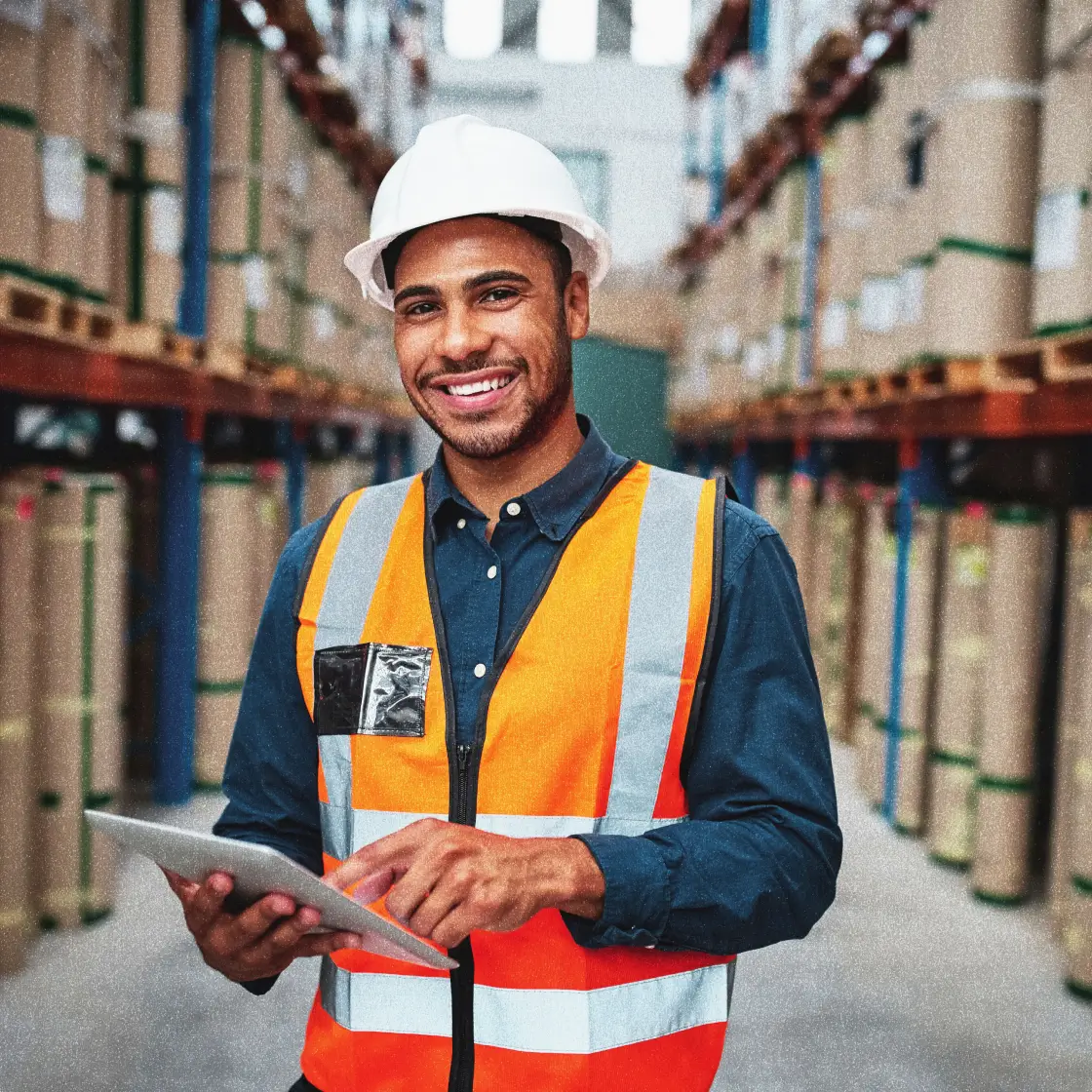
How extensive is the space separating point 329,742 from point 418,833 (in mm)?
351

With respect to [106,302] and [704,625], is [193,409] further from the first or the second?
[704,625]

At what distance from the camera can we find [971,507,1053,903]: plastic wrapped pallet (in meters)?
3.79

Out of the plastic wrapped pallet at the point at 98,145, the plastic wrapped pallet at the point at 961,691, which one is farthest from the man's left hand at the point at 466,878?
the plastic wrapped pallet at the point at 961,691

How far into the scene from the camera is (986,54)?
3900mm

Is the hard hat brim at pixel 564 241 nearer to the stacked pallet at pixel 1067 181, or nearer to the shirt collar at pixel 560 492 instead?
the shirt collar at pixel 560 492

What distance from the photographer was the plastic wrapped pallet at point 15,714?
314cm

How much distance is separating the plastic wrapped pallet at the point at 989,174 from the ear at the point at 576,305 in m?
2.66

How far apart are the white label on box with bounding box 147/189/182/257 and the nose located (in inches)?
127

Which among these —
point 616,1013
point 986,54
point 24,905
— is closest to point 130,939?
point 24,905

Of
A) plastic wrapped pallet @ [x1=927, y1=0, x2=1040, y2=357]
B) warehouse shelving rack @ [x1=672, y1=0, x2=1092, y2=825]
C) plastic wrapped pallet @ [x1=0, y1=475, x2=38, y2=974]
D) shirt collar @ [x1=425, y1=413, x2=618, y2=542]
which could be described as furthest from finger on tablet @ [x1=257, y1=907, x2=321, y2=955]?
plastic wrapped pallet @ [x1=927, y1=0, x2=1040, y2=357]

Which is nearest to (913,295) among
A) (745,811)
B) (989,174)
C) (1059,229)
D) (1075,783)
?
(989,174)

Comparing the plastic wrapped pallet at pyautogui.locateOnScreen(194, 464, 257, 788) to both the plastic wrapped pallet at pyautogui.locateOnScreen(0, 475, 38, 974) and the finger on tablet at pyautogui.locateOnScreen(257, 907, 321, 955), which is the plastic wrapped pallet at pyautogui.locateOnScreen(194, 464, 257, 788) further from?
the finger on tablet at pyautogui.locateOnScreen(257, 907, 321, 955)

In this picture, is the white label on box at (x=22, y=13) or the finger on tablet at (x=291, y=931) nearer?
the finger on tablet at (x=291, y=931)

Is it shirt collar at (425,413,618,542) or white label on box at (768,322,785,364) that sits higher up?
white label on box at (768,322,785,364)
